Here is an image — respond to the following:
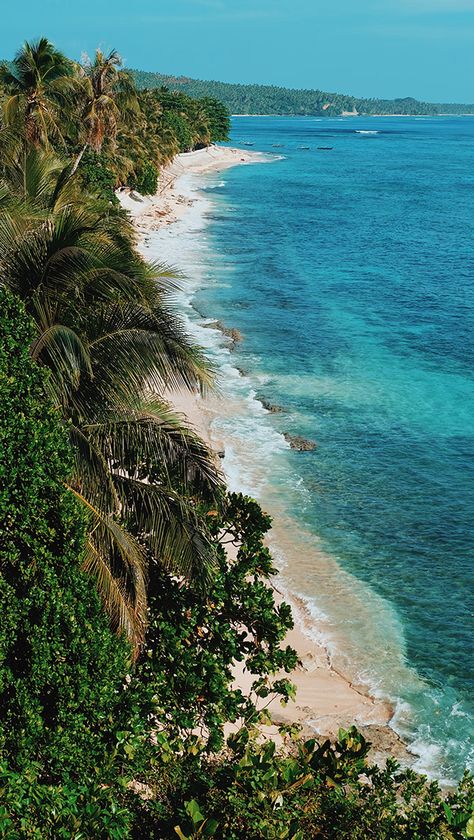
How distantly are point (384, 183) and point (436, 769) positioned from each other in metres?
99.5

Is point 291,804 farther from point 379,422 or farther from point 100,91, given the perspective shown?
point 100,91

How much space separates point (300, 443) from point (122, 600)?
1521cm

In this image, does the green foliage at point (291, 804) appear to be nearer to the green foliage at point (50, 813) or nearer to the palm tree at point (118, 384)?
the green foliage at point (50, 813)

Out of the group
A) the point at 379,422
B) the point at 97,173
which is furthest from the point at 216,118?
the point at 379,422

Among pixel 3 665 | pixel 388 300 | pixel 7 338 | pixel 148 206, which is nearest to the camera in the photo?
pixel 3 665

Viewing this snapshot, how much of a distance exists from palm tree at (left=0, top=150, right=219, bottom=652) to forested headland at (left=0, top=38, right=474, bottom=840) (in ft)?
0.08

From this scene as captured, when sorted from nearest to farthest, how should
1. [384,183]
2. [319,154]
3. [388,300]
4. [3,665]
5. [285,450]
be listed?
[3,665] < [285,450] < [388,300] < [384,183] < [319,154]

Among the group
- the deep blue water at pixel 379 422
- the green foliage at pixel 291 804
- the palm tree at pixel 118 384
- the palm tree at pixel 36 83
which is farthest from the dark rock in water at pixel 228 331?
the green foliage at pixel 291 804

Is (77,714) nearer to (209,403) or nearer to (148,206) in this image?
(209,403)

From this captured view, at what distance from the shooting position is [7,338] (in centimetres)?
812

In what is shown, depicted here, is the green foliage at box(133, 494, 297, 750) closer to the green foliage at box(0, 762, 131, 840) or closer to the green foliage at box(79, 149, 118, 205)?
the green foliage at box(0, 762, 131, 840)

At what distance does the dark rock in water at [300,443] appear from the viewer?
23.5 meters

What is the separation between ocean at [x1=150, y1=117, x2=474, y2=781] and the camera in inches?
597

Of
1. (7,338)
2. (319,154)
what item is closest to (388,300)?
(7,338)
